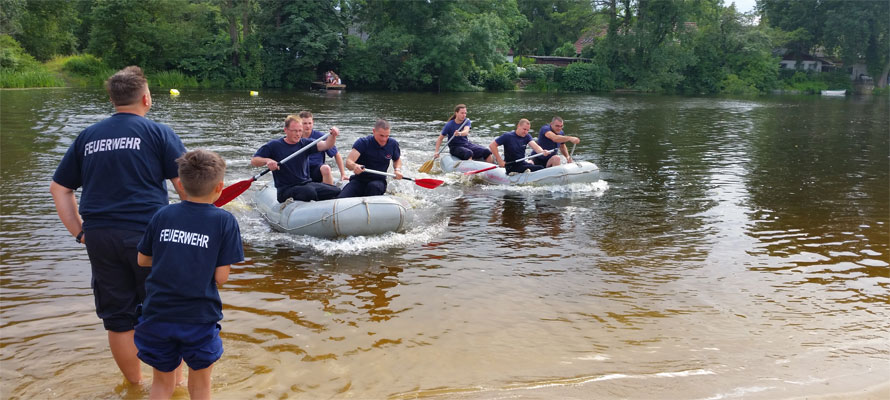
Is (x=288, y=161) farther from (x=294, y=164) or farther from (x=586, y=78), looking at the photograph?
(x=586, y=78)

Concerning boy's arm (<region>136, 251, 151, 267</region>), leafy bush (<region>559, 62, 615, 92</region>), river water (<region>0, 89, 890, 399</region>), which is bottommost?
river water (<region>0, 89, 890, 399</region>)

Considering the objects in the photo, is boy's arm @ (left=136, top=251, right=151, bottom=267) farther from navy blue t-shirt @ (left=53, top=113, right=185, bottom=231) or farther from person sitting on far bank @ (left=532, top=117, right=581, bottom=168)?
person sitting on far bank @ (left=532, top=117, right=581, bottom=168)

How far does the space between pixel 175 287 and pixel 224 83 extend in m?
38.8

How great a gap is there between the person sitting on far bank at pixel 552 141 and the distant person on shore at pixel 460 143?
39.7 inches

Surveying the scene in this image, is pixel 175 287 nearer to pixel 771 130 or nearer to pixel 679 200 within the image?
pixel 679 200

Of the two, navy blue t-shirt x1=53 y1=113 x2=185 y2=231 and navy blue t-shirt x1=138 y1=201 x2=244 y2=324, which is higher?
navy blue t-shirt x1=53 y1=113 x2=185 y2=231

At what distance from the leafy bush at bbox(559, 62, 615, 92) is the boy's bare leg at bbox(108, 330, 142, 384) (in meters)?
45.8

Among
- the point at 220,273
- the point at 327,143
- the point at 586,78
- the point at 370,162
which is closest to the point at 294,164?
the point at 327,143

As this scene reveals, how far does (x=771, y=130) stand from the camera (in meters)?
22.0

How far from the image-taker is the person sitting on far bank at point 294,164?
7.59m

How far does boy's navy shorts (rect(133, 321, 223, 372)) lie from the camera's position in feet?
9.70

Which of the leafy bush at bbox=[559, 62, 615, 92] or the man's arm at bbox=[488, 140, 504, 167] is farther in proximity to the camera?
the leafy bush at bbox=[559, 62, 615, 92]

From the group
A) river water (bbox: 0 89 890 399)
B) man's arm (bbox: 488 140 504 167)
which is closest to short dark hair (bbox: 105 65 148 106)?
river water (bbox: 0 89 890 399)

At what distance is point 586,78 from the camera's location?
47969 mm
